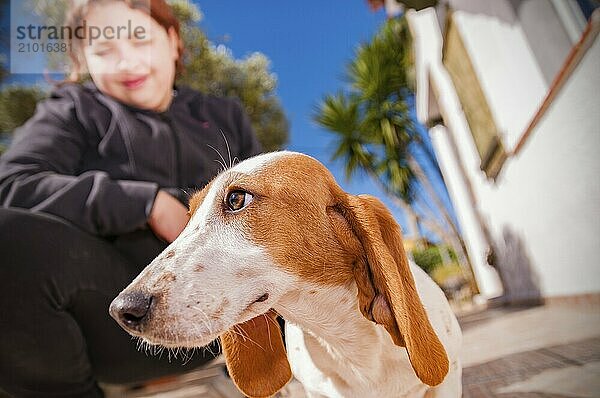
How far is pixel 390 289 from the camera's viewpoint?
495 mm

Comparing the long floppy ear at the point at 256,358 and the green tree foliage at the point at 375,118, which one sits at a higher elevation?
the green tree foliage at the point at 375,118

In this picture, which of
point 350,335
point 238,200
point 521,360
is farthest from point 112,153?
point 521,360

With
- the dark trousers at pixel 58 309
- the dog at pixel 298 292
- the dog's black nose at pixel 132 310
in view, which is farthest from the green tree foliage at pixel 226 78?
the dog's black nose at pixel 132 310

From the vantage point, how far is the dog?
0.45m

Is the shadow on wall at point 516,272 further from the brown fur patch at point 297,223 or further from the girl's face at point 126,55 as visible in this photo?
the girl's face at point 126,55

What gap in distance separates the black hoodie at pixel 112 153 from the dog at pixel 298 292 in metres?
0.33

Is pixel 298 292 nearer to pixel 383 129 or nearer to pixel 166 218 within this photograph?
pixel 166 218

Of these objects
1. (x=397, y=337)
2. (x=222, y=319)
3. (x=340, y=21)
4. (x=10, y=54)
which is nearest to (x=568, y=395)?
(x=397, y=337)

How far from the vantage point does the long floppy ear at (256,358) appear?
23.8 inches

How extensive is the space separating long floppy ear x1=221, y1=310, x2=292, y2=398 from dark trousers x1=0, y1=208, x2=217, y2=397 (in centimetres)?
29

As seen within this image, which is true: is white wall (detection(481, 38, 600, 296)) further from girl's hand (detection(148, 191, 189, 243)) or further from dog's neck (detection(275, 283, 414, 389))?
girl's hand (detection(148, 191, 189, 243))

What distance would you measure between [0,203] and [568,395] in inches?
37.7

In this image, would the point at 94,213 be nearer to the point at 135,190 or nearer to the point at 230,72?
the point at 135,190

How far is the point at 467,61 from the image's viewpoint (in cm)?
115
